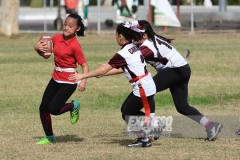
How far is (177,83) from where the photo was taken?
9227 millimetres

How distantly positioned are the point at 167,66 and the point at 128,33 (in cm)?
88

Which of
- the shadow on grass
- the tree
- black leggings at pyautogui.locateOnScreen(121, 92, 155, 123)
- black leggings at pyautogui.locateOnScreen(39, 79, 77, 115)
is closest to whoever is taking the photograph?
black leggings at pyautogui.locateOnScreen(121, 92, 155, 123)

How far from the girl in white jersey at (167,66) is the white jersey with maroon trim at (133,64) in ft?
0.58

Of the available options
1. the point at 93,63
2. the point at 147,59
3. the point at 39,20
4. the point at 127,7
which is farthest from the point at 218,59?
the point at 39,20

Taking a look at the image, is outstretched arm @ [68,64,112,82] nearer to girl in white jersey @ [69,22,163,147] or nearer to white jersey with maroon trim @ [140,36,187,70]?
girl in white jersey @ [69,22,163,147]

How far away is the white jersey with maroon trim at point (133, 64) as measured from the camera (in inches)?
337

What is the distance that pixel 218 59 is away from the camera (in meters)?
21.2

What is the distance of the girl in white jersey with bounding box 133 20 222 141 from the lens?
8.89 metres

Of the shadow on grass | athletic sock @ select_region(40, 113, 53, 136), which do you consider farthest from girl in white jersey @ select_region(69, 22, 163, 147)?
the shadow on grass

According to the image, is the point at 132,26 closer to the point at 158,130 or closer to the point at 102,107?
the point at 158,130

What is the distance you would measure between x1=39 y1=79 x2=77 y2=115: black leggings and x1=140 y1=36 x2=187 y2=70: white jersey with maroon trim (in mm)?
1120

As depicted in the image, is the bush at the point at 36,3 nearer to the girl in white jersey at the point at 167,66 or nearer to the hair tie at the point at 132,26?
the girl in white jersey at the point at 167,66

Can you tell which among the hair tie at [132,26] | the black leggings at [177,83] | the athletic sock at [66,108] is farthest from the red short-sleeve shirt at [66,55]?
the black leggings at [177,83]

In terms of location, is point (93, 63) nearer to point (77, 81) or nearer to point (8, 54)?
point (8, 54)
